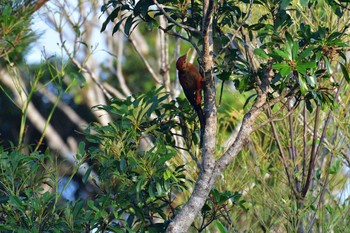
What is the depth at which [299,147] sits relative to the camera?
444 centimetres

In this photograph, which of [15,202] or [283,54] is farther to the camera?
[15,202]

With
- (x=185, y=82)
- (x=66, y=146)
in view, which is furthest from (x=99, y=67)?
(x=185, y=82)

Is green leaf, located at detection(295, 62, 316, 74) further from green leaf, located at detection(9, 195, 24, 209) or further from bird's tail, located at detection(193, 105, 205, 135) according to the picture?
green leaf, located at detection(9, 195, 24, 209)

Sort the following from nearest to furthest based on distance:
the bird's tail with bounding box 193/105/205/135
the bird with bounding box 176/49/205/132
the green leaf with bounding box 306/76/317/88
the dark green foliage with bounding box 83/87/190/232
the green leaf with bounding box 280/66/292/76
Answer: the green leaf with bounding box 280/66/292/76, the green leaf with bounding box 306/76/317/88, the dark green foliage with bounding box 83/87/190/232, the bird's tail with bounding box 193/105/205/135, the bird with bounding box 176/49/205/132

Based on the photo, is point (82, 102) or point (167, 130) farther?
point (82, 102)

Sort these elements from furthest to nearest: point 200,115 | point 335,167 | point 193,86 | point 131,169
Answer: point 335,167, point 193,86, point 200,115, point 131,169

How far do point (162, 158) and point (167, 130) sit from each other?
341mm

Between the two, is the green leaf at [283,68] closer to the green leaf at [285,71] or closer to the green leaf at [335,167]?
the green leaf at [285,71]

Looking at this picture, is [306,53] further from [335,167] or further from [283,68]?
[335,167]

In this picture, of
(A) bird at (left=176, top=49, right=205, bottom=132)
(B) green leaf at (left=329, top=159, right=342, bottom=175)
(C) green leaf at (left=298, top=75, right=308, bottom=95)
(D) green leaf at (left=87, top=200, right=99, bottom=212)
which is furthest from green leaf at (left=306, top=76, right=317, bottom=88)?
(B) green leaf at (left=329, top=159, right=342, bottom=175)

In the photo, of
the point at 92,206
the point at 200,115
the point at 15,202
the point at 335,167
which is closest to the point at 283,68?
the point at 200,115

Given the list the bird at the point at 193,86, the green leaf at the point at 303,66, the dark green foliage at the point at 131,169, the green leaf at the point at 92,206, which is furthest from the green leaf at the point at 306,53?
the green leaf at the point at 92,206

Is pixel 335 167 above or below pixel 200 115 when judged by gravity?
below

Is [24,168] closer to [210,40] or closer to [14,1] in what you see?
[210,40]
